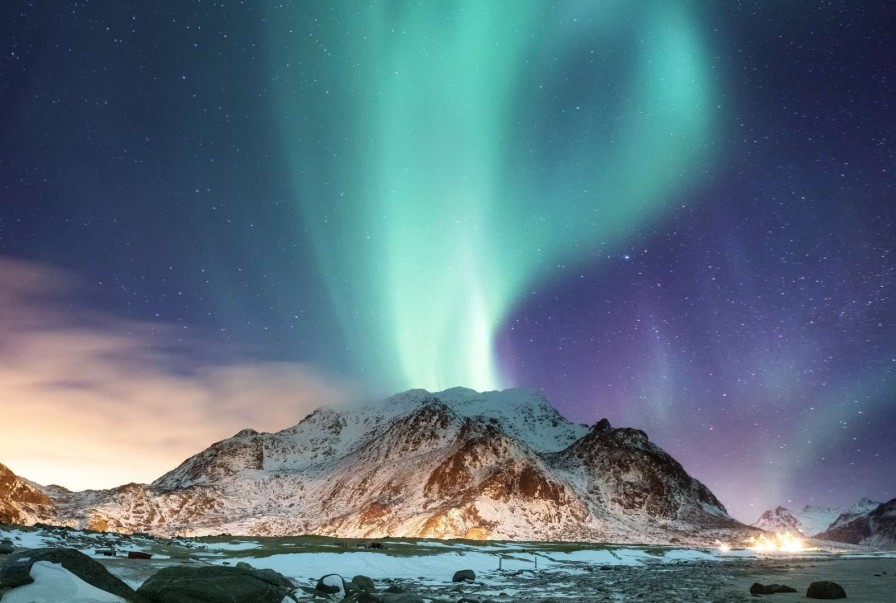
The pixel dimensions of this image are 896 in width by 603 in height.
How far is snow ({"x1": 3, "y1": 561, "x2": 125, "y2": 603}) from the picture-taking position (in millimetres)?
11477

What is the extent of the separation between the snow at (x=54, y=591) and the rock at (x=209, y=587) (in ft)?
6.33

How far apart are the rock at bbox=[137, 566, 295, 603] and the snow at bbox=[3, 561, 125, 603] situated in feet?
6.33

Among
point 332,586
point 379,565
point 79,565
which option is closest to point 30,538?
point 379,565

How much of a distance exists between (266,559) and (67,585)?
31003 millimetres

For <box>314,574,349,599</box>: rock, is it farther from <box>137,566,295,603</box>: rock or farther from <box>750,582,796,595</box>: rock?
<box>750,582,796,595</box>: rock

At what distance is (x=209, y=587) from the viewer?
14633mm

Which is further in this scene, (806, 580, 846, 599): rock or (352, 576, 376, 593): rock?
(352, 576, 376, 593): rock

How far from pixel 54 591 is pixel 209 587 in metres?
3.68

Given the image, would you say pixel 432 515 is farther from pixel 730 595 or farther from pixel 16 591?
pixel 16 591

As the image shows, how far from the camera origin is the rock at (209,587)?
46.3ft

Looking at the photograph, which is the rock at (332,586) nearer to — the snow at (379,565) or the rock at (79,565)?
the snow at (379,565)

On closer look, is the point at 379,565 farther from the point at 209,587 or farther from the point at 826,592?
the point at 209,587

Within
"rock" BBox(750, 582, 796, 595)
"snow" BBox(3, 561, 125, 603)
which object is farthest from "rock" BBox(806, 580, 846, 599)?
"snow" BBox(3, 561, 125, 603)

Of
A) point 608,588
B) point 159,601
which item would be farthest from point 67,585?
point 608,588
